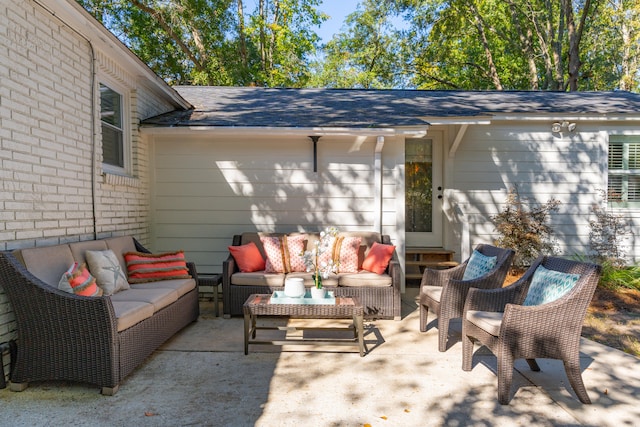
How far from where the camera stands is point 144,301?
3674mm

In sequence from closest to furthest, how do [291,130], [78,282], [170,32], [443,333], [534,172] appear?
[78,282]
[443,333]
[291,130]
[534,172]
[170,32]

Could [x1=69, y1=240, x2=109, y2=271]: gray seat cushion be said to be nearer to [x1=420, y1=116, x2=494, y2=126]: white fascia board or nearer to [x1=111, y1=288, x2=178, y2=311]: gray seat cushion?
[x1=111, y1=288, x2=178, y2=311]: gray seat cushion

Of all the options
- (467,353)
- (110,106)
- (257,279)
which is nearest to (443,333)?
(467,353)

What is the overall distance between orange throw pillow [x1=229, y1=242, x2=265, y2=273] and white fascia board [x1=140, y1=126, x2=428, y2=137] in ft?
5.01

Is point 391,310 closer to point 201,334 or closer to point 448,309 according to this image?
point 448,309

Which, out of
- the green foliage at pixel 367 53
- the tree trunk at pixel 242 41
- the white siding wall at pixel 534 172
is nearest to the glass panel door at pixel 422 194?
the white siding wall at pixel 534 172

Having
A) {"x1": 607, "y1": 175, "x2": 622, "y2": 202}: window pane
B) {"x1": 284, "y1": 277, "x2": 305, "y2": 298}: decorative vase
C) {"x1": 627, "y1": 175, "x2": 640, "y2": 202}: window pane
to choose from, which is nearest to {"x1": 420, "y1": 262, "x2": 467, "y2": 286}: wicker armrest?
{"x1": 284, "y1": 277, "x2": 305, "y2": 298}: decorative vase

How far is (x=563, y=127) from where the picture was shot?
7.02 m

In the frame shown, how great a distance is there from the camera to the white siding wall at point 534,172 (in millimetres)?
7105

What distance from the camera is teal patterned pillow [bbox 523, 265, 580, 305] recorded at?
3068 millimetres

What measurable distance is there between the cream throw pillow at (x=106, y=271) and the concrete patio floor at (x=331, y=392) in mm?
739

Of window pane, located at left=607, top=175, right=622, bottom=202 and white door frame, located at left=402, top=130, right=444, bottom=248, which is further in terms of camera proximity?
white door frame, located at left=402, top=130, right=444, bottom=248

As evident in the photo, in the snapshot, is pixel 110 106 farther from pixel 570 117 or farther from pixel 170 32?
pixel 170 32

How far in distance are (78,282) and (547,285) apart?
11.7 feet
